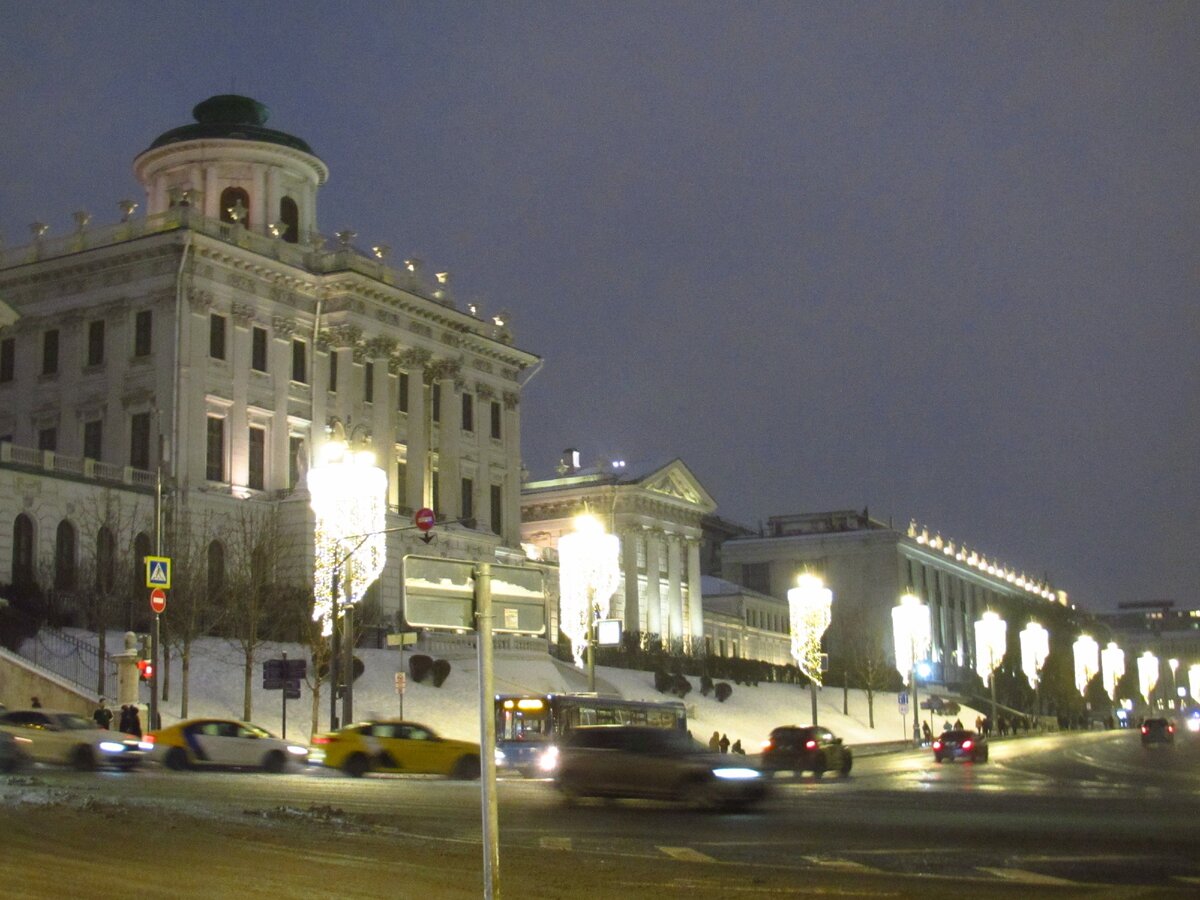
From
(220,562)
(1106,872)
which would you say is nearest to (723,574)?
(220,562)

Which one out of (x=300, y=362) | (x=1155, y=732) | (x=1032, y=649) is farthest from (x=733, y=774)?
(x=1032, y=649)

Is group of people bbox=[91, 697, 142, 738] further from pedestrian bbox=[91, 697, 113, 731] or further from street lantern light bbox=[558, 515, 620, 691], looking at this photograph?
street lantern light bbox=[558, 515, 620, 691]

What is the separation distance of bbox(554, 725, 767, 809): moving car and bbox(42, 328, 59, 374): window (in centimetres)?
4668

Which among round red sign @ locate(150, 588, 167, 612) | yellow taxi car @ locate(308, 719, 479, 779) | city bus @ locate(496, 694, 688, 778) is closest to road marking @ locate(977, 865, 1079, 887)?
yellow taxi car @ locate(308, 719, 479, 779)

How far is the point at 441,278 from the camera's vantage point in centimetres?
8044

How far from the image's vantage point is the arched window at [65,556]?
2207 inches

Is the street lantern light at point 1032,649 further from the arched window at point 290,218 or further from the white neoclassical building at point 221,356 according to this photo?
the arched window at point 290,218

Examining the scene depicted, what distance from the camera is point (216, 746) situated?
109 ft

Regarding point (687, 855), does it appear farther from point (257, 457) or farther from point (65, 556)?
point (257, 457)

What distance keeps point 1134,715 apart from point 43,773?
526 ft

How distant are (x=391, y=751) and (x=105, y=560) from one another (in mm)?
22508

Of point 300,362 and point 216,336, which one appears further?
point 300,362

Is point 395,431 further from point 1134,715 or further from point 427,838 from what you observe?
point 1134,715

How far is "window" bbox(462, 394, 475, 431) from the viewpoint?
268 feet
